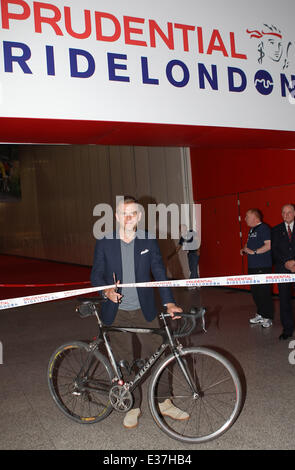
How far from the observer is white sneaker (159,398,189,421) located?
10.9 feet

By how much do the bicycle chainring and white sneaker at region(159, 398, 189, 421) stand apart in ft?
1.44

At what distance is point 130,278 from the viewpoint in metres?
3.37

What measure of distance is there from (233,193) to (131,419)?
701 cm

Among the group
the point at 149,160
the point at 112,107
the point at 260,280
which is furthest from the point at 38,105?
the point at 149,160

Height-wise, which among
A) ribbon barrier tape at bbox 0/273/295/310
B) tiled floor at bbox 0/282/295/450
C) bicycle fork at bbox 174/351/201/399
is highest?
ribbon barrier tape at bbox 0/273/295/310

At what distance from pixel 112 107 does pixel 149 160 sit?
801 cm

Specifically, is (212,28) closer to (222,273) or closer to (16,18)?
(16,18)

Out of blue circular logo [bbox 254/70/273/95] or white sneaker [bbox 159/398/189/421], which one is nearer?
white sneaker [bbox 159/398/189/421]

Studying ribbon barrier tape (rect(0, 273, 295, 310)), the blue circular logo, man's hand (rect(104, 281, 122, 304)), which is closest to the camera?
man's hand (rect(104, 281, 122, 304))

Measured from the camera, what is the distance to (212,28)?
548cm

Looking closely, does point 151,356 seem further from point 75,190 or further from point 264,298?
point 75,190

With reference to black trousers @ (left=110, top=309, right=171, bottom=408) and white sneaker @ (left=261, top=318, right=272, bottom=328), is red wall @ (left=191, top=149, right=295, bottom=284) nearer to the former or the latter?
white sneaker @ (left=261, top=318, right=272, bottom=328)

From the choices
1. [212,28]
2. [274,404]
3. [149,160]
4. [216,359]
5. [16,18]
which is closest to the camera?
[216,359]

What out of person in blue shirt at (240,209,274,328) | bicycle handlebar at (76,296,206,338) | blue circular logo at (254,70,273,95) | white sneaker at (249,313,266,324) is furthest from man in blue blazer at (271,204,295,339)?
bicycle handlebar at (76,296,206,338)
